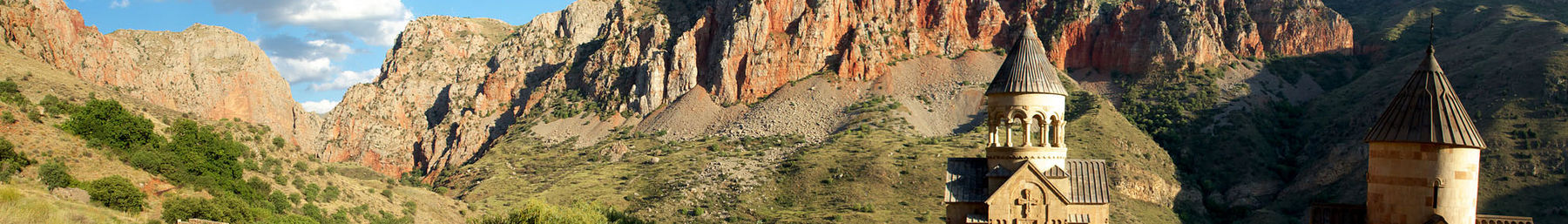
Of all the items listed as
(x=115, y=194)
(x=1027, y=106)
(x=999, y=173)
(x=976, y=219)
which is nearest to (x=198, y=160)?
(x=115, y=194)

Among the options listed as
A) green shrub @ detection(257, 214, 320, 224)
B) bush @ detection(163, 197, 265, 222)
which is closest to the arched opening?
bush @ detection(163, 197, 265, 222)

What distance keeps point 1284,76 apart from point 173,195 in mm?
125956

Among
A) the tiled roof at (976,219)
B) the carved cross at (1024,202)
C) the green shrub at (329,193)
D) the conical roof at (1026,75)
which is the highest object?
the conical roof at (1026,75)

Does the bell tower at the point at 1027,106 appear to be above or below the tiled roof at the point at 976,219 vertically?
above

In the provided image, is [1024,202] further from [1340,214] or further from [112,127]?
[112,127]

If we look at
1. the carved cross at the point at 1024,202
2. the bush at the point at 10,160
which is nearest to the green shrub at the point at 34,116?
the bush at the point at 10,160

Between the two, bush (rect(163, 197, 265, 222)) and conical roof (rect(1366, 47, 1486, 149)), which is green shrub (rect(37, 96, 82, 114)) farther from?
conical roof (rect(1366, 47, 1486, 149))

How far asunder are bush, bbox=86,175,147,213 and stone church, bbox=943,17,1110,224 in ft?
88.3

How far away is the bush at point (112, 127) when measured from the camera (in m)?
43.8

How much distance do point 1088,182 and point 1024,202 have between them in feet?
6.86

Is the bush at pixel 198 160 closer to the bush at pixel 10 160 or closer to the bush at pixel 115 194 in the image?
the bush at pixel 10 160

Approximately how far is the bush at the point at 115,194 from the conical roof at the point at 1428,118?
3607cm

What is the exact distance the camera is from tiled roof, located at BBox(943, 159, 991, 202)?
27438 millimetres

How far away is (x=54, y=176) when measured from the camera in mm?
36781
